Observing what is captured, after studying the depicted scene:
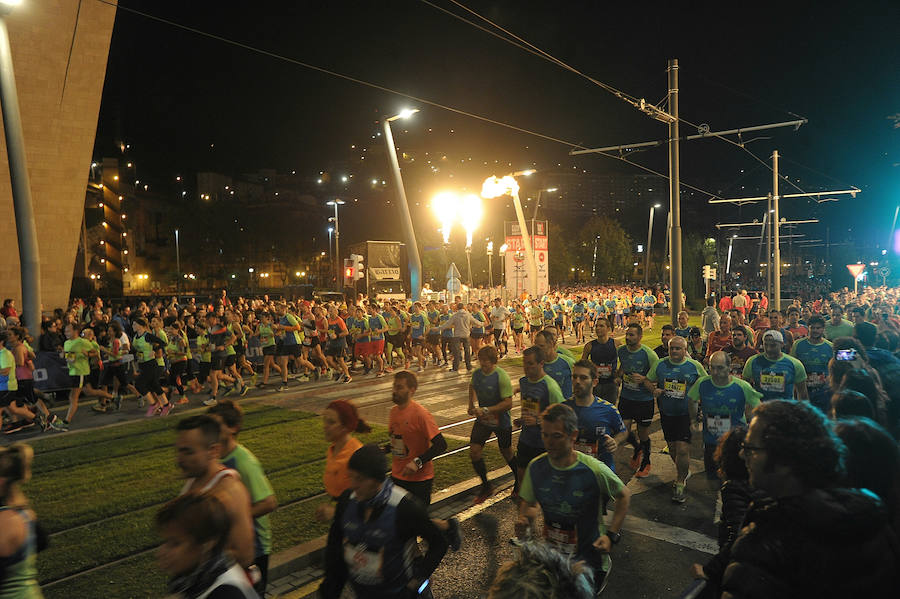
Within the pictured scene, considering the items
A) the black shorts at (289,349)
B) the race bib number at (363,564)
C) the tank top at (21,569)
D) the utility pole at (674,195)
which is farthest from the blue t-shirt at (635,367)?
the black shorts at (289,349)

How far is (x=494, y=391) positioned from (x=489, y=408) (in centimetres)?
21

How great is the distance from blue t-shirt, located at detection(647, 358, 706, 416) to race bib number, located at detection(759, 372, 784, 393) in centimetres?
76

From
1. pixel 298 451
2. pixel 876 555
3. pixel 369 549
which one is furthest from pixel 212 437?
pixel 298 451

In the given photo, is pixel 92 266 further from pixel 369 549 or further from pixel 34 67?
pixel 369 549

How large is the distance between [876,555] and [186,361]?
13.8m

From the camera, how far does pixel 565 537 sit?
3.70 metres

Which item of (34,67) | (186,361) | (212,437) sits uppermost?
(34,67)

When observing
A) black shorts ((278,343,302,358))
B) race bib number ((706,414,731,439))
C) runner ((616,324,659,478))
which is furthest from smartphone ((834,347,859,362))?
black shorts ((278,343,302,358))

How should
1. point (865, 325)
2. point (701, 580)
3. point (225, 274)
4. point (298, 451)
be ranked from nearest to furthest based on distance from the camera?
1. point (701, 580)
2. point (865, 325)
3. point (298, 451)
4. point (225, 274)

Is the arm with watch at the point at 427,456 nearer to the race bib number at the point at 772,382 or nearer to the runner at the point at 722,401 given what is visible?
the runner at the point at 722,401

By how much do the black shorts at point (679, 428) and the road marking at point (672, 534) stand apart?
4.26 feet

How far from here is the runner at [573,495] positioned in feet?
12.0

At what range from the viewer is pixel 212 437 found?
3.37 m

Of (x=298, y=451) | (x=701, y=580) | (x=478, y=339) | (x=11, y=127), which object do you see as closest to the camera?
(x=701, y=580)
